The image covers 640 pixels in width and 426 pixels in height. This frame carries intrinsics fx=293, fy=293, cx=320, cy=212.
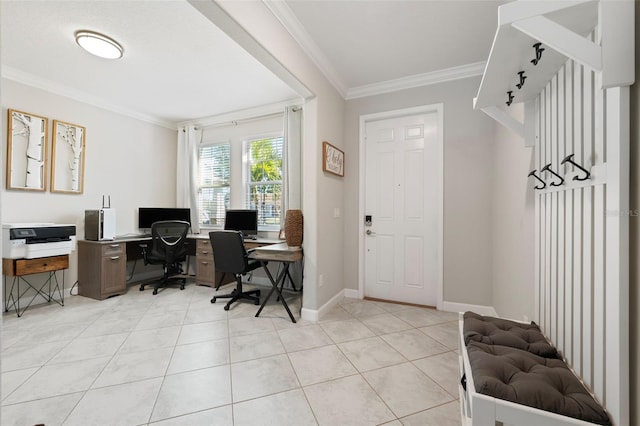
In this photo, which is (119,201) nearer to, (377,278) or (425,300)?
(377,278)

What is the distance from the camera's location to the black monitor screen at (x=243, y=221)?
4.21 m

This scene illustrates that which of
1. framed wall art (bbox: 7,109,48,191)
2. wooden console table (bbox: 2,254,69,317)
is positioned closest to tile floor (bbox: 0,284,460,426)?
wooden console table (bbox: 2,254,69,317)

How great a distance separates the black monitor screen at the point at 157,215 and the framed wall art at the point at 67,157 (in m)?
0.81

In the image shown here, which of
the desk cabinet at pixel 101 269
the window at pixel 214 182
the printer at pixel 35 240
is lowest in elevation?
the desk cabinet at pixel 101 269

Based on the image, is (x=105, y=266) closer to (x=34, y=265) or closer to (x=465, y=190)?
(x=34, y=265)

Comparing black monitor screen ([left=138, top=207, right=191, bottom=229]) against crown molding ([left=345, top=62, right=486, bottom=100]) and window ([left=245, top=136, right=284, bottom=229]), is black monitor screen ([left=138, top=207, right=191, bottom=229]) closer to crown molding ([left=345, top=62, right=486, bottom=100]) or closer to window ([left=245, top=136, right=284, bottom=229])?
window ([left=245, top=136, right=284, bottom=229])

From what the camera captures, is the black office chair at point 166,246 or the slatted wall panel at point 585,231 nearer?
the slatted wall panel at point 585,231

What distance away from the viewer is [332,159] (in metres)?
3.26

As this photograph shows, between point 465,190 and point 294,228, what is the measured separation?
185 cm

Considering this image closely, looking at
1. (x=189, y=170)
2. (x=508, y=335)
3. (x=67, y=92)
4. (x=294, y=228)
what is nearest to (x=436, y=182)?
(x=294, y=228)

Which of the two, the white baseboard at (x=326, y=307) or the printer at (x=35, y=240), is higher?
the printer at (x=35, y=240)

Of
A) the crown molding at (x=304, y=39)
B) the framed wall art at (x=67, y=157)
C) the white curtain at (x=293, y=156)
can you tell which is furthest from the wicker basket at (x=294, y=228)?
the framed wall art at (x=67, y=157)

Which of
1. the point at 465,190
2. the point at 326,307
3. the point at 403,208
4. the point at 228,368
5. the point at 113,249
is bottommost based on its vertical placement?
the point at 228,368

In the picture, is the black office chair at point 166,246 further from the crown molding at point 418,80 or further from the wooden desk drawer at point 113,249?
the crown molding at point 418,80
